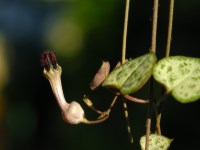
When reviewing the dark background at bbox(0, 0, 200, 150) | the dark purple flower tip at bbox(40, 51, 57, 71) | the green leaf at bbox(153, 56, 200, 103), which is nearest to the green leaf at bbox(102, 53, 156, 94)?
the green leaf at bbox(153, 56, 200, 103)

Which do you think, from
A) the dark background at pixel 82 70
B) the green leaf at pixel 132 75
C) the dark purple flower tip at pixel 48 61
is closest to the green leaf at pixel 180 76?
the green leaf at pixel 132 75

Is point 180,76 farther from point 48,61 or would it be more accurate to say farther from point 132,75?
point 48,61

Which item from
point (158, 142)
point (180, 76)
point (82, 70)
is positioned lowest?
point (82, 70)

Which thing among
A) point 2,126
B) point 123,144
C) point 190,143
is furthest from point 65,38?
point 190,143

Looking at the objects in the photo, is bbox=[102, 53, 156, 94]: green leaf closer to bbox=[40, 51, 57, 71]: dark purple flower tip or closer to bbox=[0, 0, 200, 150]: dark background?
bbox=[40, 51, 57, 71]: dark purple flower tip

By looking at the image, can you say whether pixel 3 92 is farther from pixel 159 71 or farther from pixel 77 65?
pixel 159 71

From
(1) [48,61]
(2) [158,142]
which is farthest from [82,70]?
(2) [158,142]
